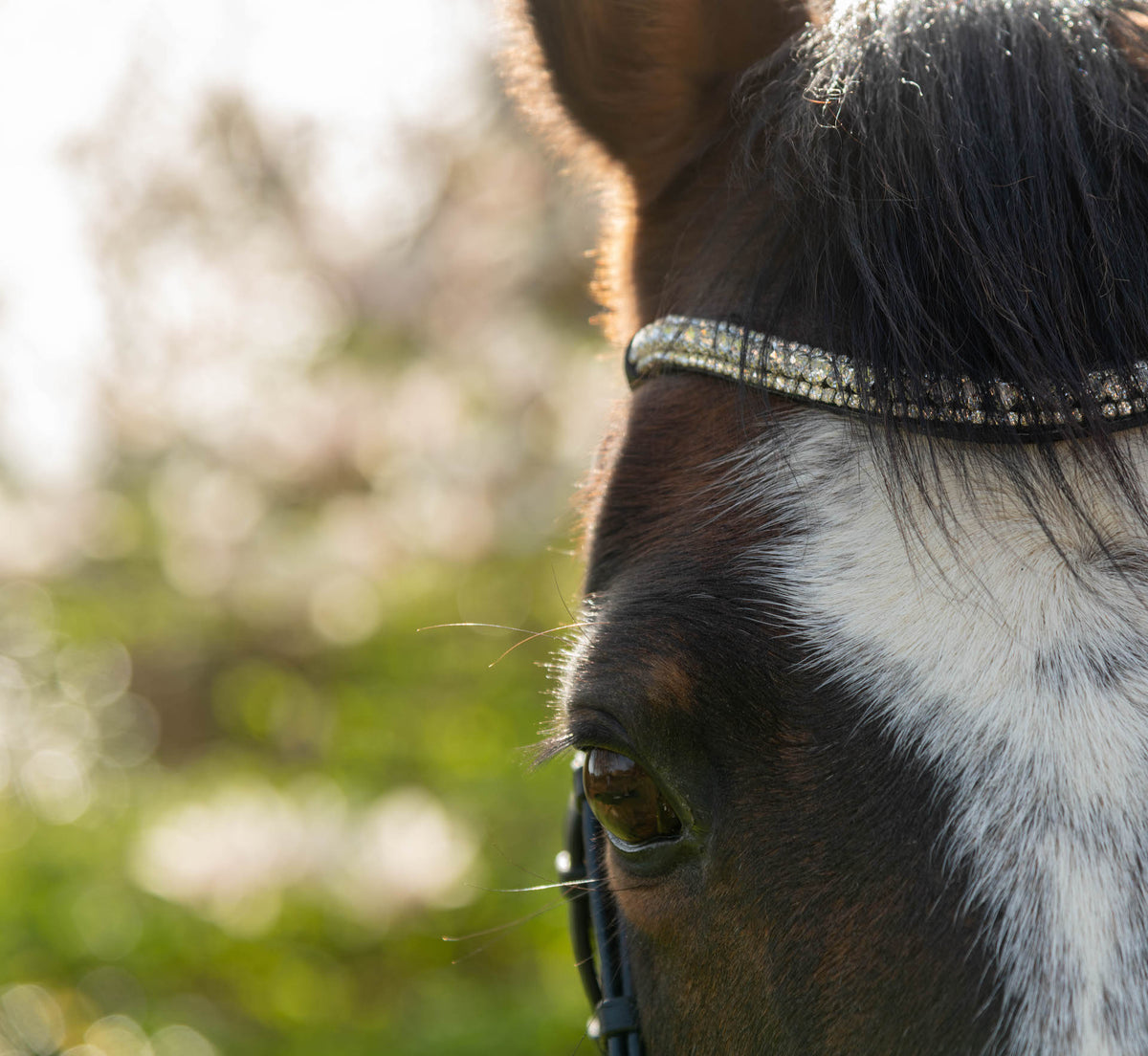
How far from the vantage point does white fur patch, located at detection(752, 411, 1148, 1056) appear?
2.72 feet

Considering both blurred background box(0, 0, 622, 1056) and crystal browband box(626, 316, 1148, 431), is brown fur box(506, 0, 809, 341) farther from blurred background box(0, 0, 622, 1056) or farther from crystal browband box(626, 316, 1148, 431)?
blurred background box(0, 0, 622, 1056)

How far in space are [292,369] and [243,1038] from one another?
14.1 feet

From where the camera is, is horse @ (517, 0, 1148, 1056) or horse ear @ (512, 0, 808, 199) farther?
horse ear @ (512, 0, 808, 199)

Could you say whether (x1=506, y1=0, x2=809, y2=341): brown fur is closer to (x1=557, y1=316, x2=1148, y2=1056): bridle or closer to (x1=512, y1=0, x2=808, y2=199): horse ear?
(x1=512, y1=0, x2=808, y2=199): horse ear

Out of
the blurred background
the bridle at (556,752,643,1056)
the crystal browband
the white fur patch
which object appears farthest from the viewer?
the blurred background

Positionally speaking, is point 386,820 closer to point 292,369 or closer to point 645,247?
point 292,369

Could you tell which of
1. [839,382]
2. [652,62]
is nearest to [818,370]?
[839,382]

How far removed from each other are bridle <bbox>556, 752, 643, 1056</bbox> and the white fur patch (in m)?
0.57

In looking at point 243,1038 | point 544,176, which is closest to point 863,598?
point 243,1038

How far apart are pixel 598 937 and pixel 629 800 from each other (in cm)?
40

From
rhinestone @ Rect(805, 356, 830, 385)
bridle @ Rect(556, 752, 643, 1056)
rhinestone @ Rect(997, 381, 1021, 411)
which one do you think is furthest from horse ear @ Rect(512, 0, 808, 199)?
bridle @ Rect(556, 752, 643, 1056)

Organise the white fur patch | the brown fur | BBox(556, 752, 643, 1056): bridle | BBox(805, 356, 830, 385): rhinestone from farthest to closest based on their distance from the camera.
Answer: the brown fur < BBox(556, 752, 643, 1056): bridle < BBox(805, 356, 830, 385): rhinestone < the white fur patch

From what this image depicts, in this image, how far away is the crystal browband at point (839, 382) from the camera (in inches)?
40.9

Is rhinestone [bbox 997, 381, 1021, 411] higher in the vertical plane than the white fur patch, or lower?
higher
